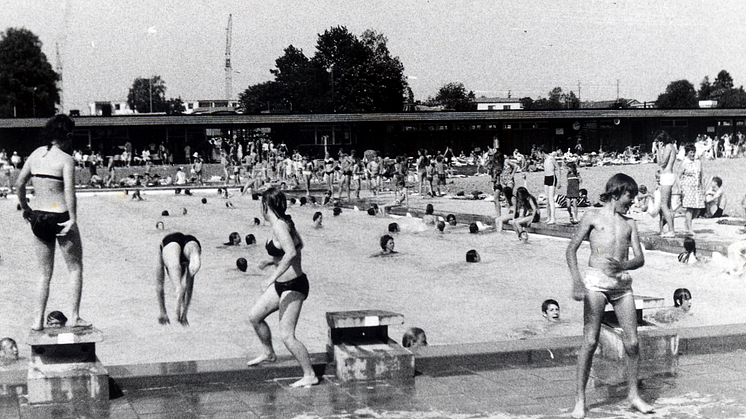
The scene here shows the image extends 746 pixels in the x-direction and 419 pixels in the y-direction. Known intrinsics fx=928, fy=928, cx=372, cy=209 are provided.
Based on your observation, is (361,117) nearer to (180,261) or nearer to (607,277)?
(180,261)

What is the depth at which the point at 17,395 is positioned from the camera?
249 inches

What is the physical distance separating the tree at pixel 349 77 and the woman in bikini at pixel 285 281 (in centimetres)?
4963

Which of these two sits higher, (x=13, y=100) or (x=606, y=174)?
(x=13, y=100)

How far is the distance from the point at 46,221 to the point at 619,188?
13.2 feet

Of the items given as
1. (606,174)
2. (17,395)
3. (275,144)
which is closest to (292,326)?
(17,395)

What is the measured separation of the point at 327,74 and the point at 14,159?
2368cm

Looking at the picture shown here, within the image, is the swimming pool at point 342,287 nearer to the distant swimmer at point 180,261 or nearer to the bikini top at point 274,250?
the distant swimmer at point 180,261

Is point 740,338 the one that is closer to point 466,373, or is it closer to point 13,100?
point 466,373

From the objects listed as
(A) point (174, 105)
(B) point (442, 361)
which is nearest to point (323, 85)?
(A) point (174, 105)

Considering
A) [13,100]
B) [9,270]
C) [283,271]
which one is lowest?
[9,270]

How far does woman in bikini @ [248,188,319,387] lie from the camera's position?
6445 millimetres

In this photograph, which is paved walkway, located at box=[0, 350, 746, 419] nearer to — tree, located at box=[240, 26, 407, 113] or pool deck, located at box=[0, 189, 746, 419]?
pool deck, located at box=[0, 189, 746, 419]

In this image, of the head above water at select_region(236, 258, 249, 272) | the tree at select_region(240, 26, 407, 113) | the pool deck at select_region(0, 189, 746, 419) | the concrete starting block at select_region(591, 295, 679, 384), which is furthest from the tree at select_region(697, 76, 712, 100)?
the pool deck at select_region(0, 189, 746, 419)

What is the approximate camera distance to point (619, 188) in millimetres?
5812
